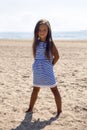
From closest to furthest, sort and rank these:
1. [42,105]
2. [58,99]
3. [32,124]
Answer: [32,124] < [58,99] < [42,105]

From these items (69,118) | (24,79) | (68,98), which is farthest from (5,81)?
(69,118)

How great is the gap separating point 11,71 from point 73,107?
5.06m

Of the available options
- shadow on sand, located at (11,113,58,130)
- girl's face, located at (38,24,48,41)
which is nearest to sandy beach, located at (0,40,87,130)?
shadow on sand, located at (11,113,58,130)

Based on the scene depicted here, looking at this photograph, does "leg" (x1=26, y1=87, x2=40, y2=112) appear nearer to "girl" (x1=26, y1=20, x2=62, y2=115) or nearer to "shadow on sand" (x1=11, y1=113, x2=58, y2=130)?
"girl" (x1=26, y1=20, x2=62, y2=115)

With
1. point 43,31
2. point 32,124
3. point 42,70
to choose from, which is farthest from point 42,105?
point 43,31

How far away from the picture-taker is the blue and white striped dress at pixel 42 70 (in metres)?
6.54

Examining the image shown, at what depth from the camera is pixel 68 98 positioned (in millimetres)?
8016

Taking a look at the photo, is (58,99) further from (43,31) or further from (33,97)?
(43,31)

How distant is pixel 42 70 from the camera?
21.4 ft

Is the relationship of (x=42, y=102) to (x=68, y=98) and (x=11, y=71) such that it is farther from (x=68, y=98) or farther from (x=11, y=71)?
(x=11, y=71)

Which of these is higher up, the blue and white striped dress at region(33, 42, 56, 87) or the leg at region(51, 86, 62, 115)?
the blue and white striped dress at region(33, 42, 56, 87)

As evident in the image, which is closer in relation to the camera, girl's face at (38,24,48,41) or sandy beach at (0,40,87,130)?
sandy beach at (0,40,87,130)

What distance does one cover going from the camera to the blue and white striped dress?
6.54 metres

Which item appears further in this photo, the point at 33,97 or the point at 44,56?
the point at 33,97
